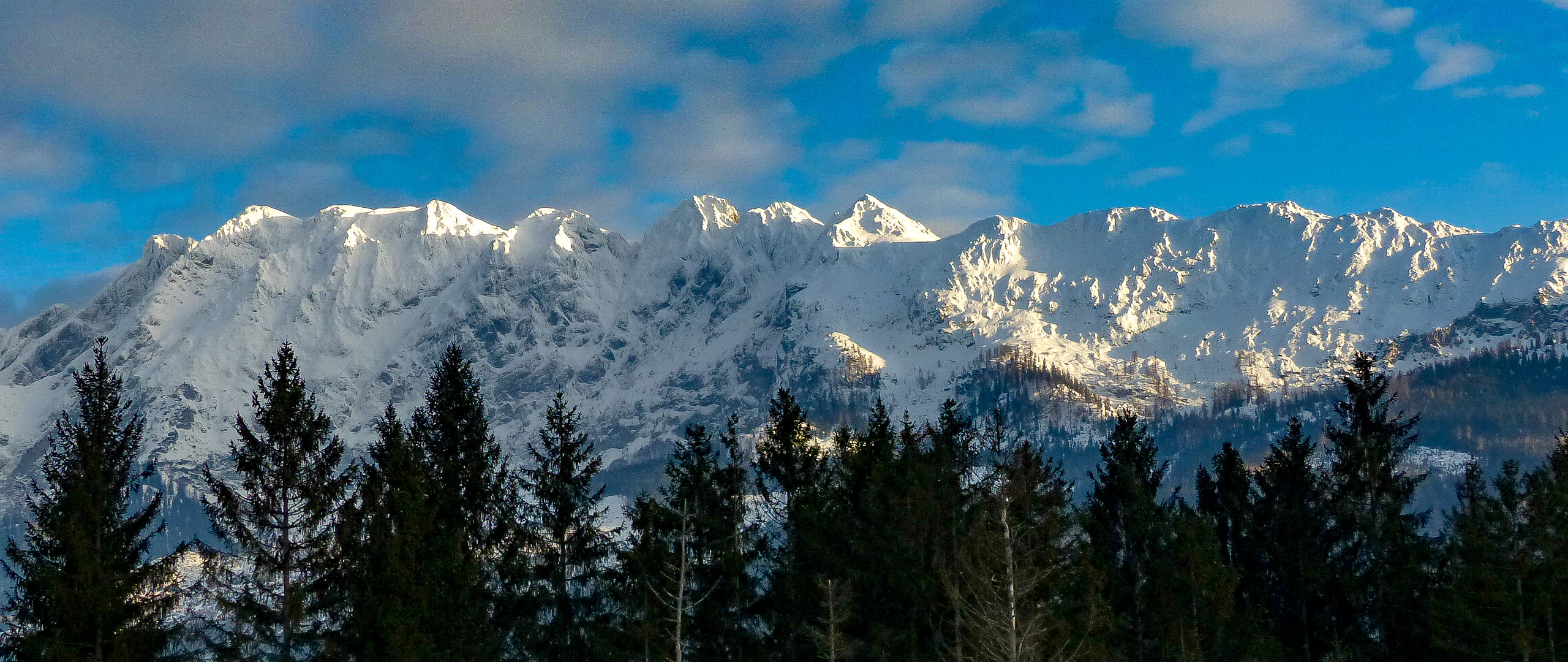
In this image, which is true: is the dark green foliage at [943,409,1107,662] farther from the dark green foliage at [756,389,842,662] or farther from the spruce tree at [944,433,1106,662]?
the dark green foliage at [756,389,842,662]

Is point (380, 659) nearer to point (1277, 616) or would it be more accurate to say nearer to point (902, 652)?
point (902, 652)

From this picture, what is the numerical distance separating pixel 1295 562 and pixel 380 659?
127 feet

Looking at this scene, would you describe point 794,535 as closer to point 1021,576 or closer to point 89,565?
point 1021,576

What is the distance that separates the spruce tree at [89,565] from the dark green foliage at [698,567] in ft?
51.4

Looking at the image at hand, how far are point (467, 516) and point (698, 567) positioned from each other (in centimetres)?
901

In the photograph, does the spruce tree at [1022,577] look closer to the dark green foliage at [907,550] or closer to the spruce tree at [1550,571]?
the dark green foliage at [907,550]

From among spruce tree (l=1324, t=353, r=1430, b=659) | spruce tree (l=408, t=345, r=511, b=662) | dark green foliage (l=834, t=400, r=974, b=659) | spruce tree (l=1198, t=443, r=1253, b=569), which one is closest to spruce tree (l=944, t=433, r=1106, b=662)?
dark green foliage (l=834, t=400, r=974, b=659)

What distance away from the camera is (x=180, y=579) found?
37.6 m

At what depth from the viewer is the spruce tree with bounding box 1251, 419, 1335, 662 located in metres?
51.5

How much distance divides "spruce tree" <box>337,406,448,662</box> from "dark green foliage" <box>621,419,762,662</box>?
24.8 feet

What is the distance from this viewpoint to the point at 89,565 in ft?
111

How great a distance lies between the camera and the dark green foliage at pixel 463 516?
129ft

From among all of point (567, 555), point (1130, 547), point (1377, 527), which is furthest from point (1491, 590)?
A: point (567, 555)

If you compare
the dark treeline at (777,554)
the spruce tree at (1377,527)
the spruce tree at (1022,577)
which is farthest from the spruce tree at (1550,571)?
the spruce tree at (1022,577)
